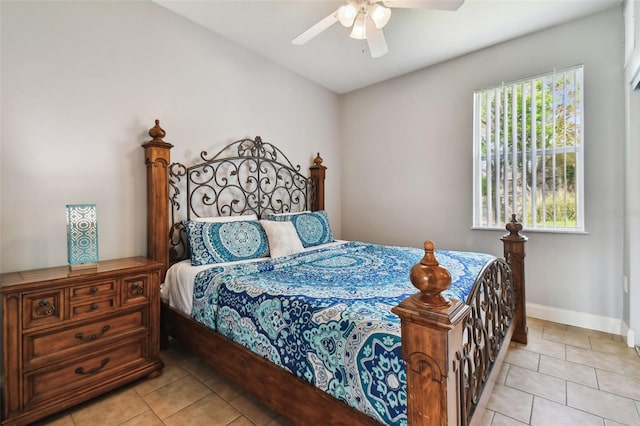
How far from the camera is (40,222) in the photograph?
1.85 meters

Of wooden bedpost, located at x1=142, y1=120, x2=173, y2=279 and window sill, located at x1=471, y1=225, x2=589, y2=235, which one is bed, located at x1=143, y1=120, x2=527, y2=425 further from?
window sill, located at x1=471, y1=225, x2=589, y2=235

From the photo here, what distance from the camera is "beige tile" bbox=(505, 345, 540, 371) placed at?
201 centimetres

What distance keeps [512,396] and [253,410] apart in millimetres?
1503

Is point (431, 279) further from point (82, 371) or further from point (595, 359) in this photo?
point (595, 359)

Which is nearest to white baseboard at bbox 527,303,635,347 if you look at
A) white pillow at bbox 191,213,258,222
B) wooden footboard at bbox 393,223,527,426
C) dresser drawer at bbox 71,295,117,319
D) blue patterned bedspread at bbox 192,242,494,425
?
blue patterned bedspread at bbox 192,242,494,425

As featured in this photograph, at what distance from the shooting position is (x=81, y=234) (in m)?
1.73

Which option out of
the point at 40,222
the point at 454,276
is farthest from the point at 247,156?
the point at 454,276

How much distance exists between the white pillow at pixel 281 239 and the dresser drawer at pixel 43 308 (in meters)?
1.35

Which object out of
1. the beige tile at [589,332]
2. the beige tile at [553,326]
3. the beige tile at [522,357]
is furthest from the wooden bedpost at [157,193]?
the beige tile at [589,332]

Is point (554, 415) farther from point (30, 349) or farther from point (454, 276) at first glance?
point (30, 349)

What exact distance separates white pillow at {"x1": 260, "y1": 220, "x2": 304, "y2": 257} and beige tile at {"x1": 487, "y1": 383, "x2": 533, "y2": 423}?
1.71 meters

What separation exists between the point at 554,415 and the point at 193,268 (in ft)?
7.61

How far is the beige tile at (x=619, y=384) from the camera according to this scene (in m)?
1.70

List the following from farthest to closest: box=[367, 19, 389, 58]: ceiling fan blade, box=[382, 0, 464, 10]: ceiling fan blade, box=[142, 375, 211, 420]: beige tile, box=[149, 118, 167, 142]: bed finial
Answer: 1. box=[149, 118, 167, 142]: bed finial
2. box=[367, 19, 389, 58]: ceiling fan blade
3. box=[382, 0, 464, 10]: ceiling fan blade
4. box=[142, 375, 211, 420]: beige tile
